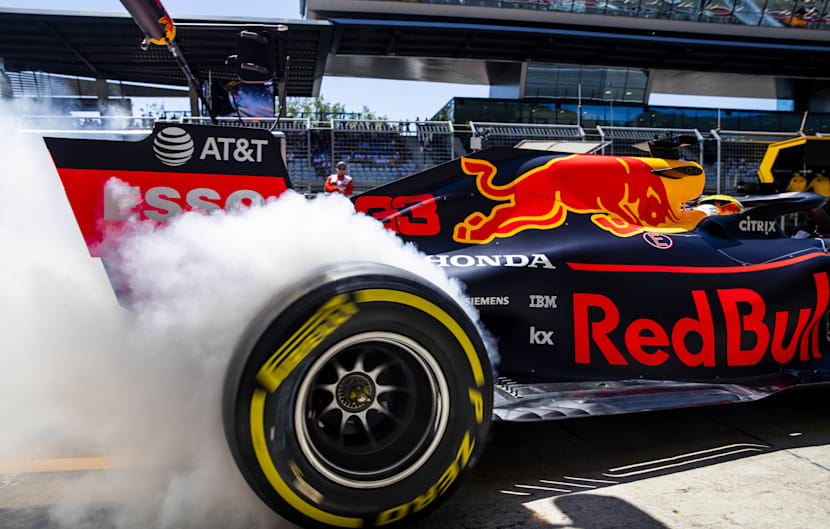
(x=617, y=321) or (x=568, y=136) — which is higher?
(x=568, y=136)

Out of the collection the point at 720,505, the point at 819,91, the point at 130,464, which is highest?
the point at 819,91

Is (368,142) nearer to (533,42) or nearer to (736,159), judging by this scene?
(736,159)

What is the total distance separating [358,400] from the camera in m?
1.76

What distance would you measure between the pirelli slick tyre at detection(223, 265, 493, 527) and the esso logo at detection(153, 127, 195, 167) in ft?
3.13

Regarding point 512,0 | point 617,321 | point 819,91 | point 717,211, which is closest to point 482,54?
point 512,0

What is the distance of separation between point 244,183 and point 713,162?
10.3 meters

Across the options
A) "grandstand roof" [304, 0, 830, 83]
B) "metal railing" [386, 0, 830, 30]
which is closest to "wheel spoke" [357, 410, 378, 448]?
"grandstand roof" [304, 0, 830, 83]

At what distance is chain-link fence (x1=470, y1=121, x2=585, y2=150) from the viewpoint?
10.0m

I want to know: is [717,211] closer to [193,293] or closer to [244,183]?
[244,183]

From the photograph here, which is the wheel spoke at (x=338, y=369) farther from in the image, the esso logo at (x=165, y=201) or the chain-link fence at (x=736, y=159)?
the chain-link fence at (x=736, y=159)

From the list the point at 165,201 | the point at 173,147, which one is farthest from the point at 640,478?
the point at 173,147

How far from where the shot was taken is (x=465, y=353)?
169 centimetres

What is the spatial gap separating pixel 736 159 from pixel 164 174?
1110 centimetres

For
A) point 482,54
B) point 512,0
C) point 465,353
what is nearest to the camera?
point 465,353
